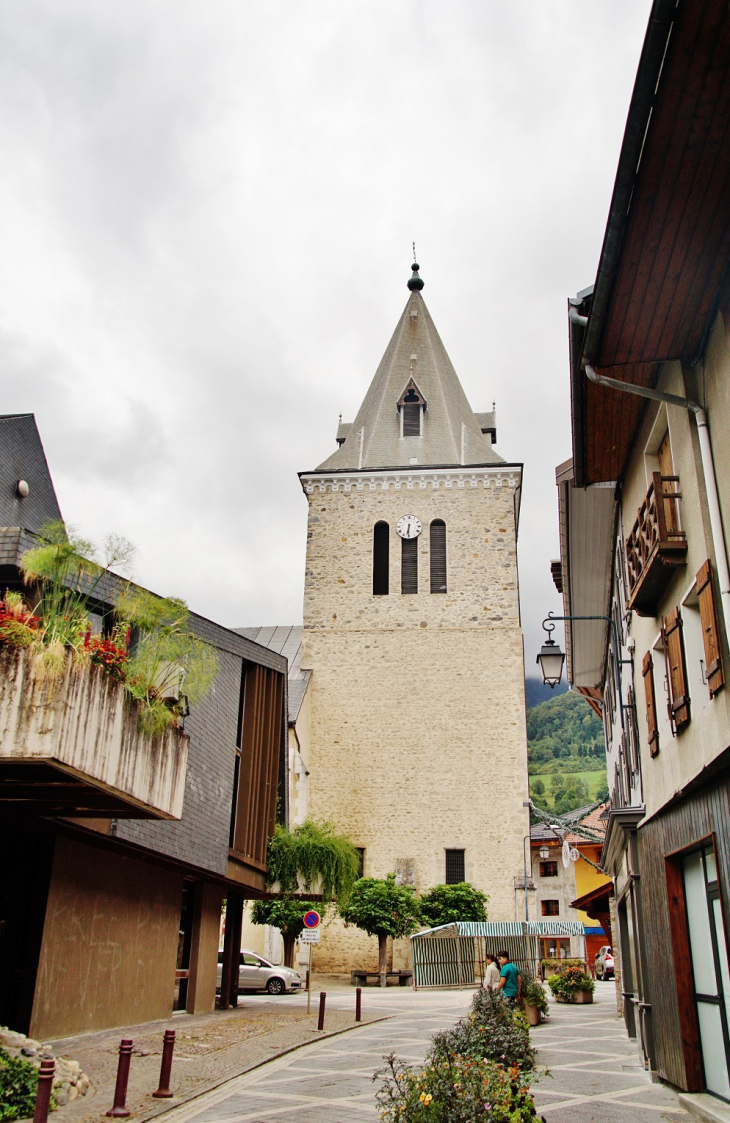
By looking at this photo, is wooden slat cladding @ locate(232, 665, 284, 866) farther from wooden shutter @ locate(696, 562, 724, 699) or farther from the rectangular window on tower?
the rectangular window on tower

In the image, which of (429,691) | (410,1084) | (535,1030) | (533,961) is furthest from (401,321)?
(410,1084)

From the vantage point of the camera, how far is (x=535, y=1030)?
52.9 ft

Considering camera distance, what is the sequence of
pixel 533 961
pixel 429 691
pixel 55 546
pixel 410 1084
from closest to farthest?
pixel 410 1084 → pixel 55 546 → pixel 533 961 → pixel 429 691

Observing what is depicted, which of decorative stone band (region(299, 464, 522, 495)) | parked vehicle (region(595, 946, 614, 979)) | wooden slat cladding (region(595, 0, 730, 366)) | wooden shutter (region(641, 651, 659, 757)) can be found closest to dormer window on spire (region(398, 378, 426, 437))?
decorative stone band (region(299, 464, 522, 495))

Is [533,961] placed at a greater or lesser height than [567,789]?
lesser

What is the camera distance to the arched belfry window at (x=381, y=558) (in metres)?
38.5

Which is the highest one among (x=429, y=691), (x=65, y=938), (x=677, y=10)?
(x=429, y=691)

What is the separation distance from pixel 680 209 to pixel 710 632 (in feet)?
9.86

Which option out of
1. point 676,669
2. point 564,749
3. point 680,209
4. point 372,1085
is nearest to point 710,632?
point 676,669

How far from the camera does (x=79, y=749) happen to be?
877cm

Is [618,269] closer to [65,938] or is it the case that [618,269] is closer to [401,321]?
[65,938]

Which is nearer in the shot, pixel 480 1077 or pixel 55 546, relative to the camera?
pixel 480 1077

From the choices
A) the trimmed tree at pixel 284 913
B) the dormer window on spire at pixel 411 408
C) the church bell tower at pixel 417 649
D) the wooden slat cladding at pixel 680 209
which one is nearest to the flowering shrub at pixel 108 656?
the wooden slat cladding at pixel 680 209

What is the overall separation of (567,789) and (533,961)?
78714mm
